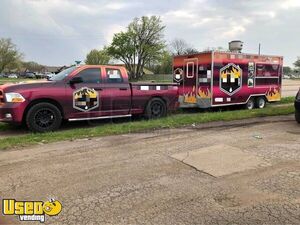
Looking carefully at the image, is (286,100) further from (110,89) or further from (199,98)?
(110,89)

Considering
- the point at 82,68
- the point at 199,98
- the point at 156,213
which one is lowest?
the point at 156,213

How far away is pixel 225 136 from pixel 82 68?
4347 mm

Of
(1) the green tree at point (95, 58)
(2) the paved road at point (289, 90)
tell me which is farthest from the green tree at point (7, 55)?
(2) the paved road at point (289, 90)

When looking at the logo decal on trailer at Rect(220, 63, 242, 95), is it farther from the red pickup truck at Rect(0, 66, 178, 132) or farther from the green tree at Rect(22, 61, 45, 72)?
the green tree at Rect(22, 61, 45, 72)

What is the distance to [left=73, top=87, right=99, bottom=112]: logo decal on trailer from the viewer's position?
9.05 metres

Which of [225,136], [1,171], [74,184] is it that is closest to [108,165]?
[74,184]

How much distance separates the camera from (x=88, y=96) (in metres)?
9.23

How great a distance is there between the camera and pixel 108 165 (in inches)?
219

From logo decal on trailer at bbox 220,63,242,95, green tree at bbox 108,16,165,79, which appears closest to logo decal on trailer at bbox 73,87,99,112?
logo decal on trailer at bbox 220,63,242,95

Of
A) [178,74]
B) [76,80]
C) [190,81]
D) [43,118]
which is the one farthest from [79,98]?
[178,74]

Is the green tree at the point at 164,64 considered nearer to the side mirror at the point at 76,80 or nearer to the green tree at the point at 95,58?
the green tree at the point at 95,58

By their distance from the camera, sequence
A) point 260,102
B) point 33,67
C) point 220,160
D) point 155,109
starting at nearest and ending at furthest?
point 220,160, point 155,109, point 260,102, point 33,67

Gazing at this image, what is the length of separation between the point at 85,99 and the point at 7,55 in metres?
85.3

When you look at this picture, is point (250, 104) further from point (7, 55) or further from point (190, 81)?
point (7, 55)
